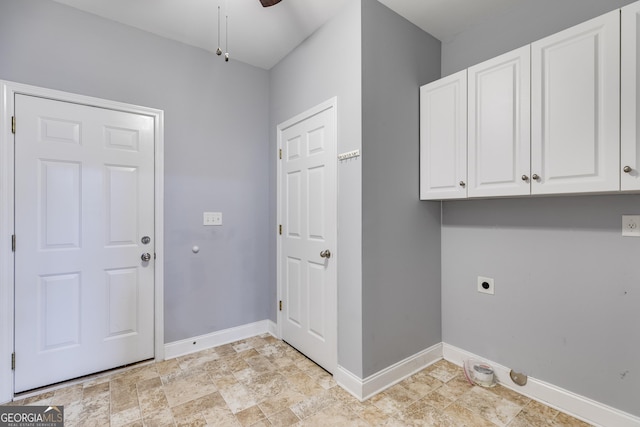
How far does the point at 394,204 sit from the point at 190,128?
188cm

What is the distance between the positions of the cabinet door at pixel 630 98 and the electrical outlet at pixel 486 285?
39.9 inches

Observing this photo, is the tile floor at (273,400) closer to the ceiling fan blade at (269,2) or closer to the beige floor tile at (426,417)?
the beige floor tile at (426,417)

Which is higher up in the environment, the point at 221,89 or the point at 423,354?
the point at 221,89

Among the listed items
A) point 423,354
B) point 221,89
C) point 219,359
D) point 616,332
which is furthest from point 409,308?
point 221,89

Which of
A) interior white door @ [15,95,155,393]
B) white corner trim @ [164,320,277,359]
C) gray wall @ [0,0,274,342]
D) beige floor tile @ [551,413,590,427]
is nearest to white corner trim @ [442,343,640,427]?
beige floor tile @ [551,413,590,427]

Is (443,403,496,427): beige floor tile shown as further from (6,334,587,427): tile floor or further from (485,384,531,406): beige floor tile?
(485,384,531,406): beige floor tile

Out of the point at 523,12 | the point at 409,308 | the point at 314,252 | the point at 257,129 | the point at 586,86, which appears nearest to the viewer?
the point at 586,86

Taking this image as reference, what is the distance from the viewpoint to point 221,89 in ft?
8.90

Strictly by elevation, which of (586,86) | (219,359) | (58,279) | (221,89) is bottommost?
(219,359)

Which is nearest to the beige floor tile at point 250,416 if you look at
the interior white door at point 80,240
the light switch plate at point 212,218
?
the interior white door at point 80,240

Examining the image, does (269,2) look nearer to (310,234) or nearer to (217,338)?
(310,234)

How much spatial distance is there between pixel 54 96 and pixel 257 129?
1.53m

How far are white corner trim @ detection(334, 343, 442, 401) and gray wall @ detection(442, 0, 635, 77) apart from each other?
7.66 ft

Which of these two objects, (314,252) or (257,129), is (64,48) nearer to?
(257,129)
